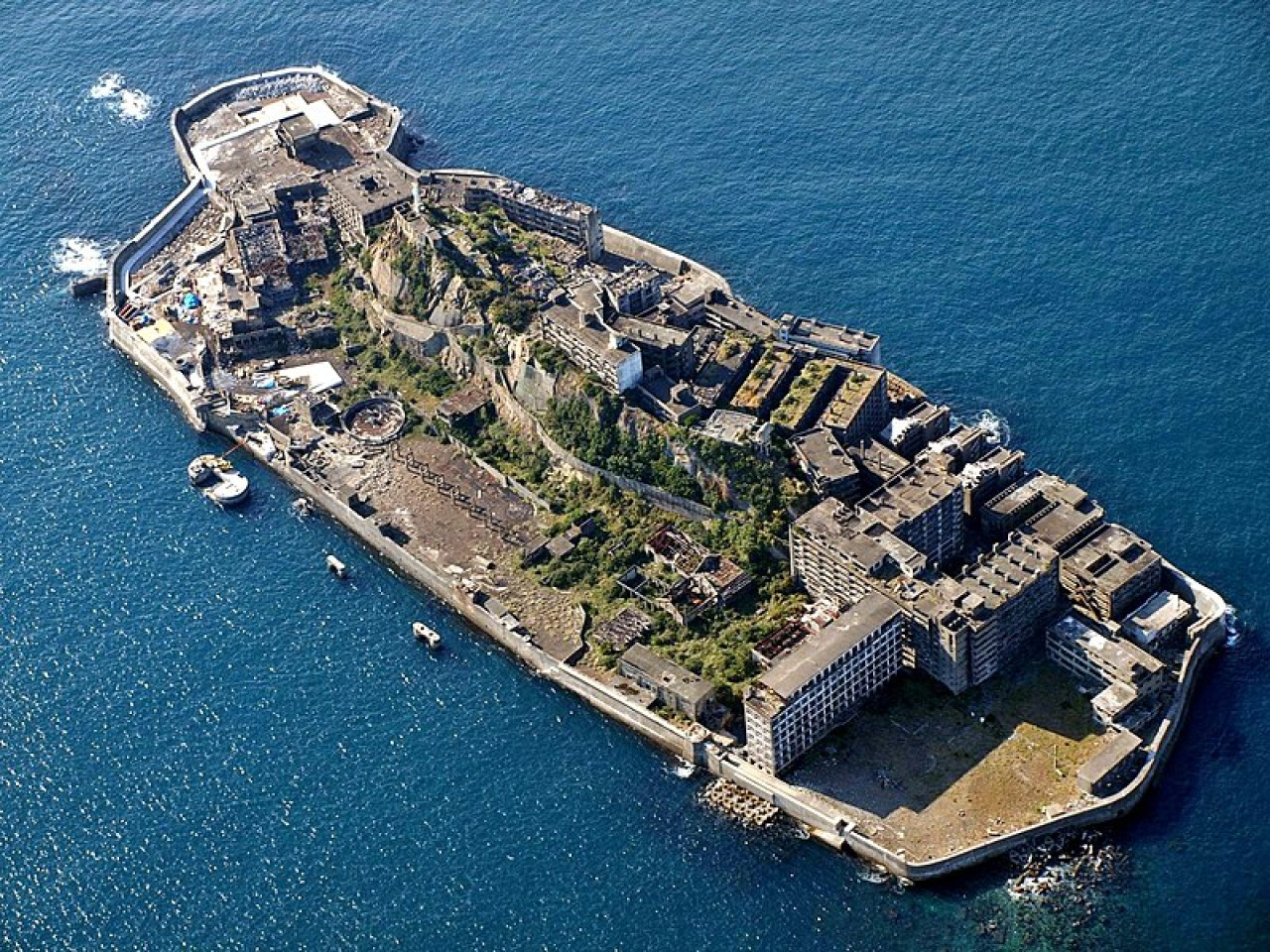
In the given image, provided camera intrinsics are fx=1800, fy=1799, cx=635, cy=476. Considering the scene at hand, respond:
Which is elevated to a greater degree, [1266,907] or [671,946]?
[1266,907]

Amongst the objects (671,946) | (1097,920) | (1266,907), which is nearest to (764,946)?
(671,946)

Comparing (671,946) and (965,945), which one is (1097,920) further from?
(671,946)

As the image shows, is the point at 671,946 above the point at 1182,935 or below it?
below

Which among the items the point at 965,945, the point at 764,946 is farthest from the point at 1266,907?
the point at 764,946

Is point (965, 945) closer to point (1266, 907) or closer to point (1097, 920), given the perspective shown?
point (1097, 920)

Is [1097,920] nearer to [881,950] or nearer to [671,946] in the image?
[881,950]

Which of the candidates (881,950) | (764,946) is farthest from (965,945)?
(764,946)
